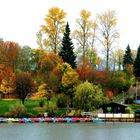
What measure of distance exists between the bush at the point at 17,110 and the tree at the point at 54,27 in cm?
2065

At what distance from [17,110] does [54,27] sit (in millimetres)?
23465

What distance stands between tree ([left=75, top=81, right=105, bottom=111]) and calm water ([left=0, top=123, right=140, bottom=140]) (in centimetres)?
1206

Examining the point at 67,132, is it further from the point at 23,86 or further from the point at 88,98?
the point at 23,86

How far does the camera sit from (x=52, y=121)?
89.1 m

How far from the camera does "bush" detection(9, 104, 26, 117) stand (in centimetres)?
9119

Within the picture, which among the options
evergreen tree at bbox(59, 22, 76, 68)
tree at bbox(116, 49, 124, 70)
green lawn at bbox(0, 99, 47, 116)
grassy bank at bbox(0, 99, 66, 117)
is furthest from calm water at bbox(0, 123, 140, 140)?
tree at bbox(116, 49, 124, 70)

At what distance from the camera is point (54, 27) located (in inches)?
4350

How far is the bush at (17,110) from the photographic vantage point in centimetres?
9119

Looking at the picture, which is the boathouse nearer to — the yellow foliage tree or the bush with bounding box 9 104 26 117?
the yellow foliage tree

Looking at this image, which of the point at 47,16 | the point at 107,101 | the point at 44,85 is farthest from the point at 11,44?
the point at 107,101

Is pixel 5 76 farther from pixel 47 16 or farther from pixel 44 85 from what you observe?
pixel 47 16

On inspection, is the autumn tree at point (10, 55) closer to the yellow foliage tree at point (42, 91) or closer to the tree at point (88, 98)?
the yellow foliage tree at point (42, 91)

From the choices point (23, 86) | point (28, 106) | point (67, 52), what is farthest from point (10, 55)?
point (28, 106)

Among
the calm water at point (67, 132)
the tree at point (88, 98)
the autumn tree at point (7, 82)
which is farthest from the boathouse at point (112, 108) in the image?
the autumn tree at point (7, 82)
